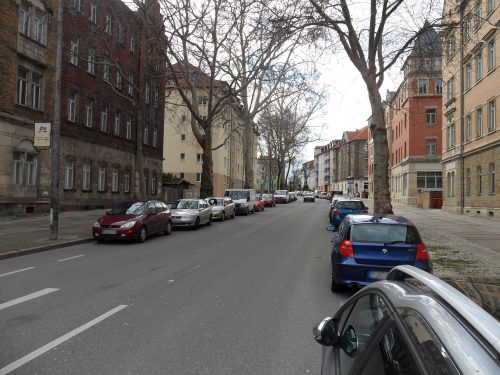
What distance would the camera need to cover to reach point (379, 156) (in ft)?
62.3

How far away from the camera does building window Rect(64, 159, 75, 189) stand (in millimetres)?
27172

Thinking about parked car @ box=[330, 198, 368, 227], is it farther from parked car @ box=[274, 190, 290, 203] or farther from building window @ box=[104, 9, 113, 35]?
parked car @ box=[274, 190, 290, 203]

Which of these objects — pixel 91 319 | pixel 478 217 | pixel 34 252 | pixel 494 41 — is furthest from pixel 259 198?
pixel 91 319

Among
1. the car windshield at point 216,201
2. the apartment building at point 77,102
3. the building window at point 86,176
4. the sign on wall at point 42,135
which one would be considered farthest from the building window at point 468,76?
the sign on wall at point 42,135

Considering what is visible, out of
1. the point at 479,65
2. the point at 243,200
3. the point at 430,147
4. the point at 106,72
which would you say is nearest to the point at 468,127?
the point at 479,65

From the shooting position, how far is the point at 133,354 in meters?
4.77

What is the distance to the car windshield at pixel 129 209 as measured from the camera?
54.4 ft

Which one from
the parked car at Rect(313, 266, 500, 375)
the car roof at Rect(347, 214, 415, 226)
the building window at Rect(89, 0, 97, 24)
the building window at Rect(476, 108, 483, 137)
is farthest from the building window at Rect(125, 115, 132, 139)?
the parked car at Rect(313, 266, 500, 375)

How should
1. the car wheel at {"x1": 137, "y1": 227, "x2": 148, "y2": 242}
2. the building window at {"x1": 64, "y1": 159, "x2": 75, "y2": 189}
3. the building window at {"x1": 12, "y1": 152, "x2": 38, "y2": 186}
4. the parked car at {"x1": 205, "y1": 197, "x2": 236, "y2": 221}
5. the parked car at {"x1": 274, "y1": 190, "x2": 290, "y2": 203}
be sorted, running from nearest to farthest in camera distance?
1. the car wheel at {"x1": 137, "y1": 227, "x2": 148, "y2": 242}
2. the building window at {"x1": 12, "y1": 152, "x2": 38, "y2": 186}
3. the parked car at {"x1": 205, "y1": 197, "x2": 236, "y2": 221}
4. the building window at {"x1": 64, "y1": 159, "x2": 75, "y2": 189}
5. the parked car at {"x1": 274, "y1": 190, "x2": 290, "y2": 203}

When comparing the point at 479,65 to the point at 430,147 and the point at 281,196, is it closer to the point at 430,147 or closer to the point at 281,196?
the point at 430,147

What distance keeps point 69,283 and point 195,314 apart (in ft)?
10.8

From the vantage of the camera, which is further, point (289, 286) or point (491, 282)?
point (289, 286)

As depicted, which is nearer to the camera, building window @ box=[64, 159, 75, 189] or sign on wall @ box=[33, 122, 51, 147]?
sign on wall @ box=[33, 122, 51, 147]

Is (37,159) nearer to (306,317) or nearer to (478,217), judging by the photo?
(306,317)
